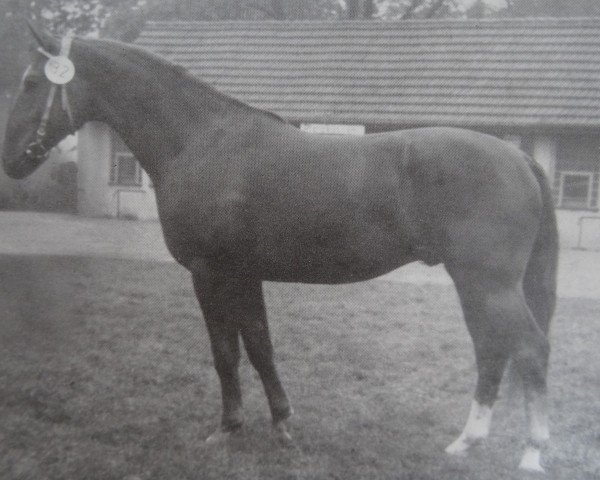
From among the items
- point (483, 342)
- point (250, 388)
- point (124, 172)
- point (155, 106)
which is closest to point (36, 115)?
point (155, 106)

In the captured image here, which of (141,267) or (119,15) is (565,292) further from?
(119,15)

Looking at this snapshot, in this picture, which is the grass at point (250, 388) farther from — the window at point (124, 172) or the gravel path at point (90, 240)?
the window at point (124, 172)

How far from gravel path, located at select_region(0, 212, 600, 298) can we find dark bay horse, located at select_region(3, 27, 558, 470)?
0.37m

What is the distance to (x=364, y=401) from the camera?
12.6 ft

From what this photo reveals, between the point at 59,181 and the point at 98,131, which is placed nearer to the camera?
the point at 59,181

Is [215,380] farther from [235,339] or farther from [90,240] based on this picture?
[90,240]

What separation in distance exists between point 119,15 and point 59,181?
1021 millimetres

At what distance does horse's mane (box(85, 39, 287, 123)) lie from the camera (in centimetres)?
323

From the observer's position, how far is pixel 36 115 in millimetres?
3141

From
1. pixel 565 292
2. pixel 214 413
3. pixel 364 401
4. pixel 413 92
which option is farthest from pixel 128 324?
pixel 565 292

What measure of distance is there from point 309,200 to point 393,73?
3.65 meters

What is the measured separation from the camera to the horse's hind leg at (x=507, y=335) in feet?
9.25

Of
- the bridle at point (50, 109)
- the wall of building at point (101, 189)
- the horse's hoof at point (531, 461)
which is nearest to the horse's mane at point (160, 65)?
the bridle at point (50, 109)

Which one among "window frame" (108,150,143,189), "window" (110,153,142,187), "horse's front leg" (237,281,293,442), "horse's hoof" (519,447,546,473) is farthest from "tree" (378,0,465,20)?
"horse's hoof" (519,447,546,473)
